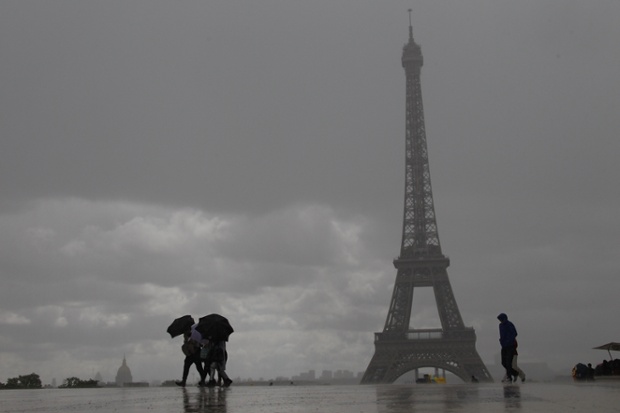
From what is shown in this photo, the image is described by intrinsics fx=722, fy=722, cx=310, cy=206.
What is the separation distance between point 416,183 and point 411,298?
20.4 m

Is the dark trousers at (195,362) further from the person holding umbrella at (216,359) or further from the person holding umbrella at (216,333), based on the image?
the person holding umbrella at (216,333)

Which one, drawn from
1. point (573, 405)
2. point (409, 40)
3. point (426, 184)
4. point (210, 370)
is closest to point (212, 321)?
point (210, 370)

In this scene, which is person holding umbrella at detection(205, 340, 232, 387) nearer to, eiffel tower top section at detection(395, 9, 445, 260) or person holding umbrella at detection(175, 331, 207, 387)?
person holding umbrella at detection(175, 331, 207, 387)

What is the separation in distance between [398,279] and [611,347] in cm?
7553

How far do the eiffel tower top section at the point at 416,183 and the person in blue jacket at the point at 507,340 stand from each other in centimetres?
8310

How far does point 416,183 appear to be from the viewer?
115125mm

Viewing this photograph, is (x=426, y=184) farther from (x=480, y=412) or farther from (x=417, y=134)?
(x=480, y=412)

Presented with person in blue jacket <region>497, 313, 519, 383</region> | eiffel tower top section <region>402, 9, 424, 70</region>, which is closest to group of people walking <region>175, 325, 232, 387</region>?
person in blue jacket <region>497, 313, 519, 383</region>

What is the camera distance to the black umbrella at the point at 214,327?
20.1 meters

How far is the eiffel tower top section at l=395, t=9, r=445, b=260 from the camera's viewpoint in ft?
357

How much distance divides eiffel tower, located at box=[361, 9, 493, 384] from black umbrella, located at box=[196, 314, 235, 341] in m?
76.9

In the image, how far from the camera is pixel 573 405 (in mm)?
9383

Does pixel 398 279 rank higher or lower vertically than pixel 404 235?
lower

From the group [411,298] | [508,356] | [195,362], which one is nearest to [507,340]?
[508,356]
